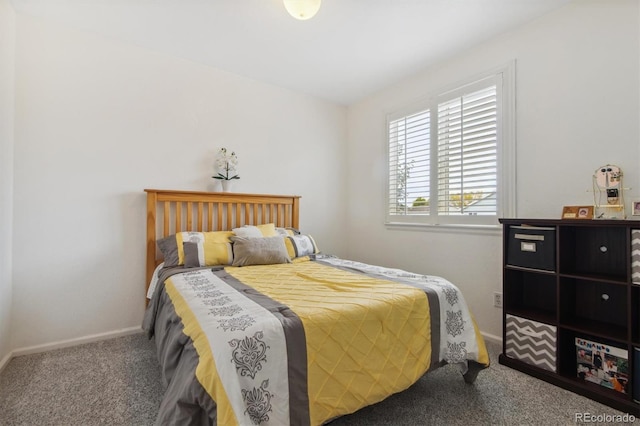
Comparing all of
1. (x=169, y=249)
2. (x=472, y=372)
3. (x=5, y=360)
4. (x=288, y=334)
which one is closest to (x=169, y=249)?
(x=169, y=249)

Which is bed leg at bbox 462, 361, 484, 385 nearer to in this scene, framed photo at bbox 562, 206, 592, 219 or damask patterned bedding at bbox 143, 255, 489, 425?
damask patterned bedding at bbox 143, 255, 489, 425

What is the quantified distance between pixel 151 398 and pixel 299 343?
110 centimetres

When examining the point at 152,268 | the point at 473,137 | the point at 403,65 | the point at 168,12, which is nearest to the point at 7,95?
the point at 168,12

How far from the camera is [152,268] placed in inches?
99.4

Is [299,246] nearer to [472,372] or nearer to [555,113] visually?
[472,372]

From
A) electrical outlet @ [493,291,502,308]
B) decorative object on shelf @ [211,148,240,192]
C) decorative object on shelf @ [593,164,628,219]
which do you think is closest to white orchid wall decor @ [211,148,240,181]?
decorative object on shelf @ [211,148,240,192]

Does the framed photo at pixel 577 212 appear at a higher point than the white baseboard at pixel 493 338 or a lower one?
higher

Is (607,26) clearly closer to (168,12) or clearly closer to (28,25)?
(168,12)

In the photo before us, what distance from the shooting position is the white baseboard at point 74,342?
212cm

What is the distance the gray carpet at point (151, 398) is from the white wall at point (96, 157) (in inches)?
18.1

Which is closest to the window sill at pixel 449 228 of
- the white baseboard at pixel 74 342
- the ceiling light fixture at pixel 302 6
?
the ceiling light fixture at pixel 302 6

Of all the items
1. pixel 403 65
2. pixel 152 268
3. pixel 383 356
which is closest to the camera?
pixel 383 356

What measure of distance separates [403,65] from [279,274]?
231 centimetres

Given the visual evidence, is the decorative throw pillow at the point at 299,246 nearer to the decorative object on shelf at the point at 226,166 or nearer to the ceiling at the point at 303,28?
the decorative object on shelf at the point at 226,166
